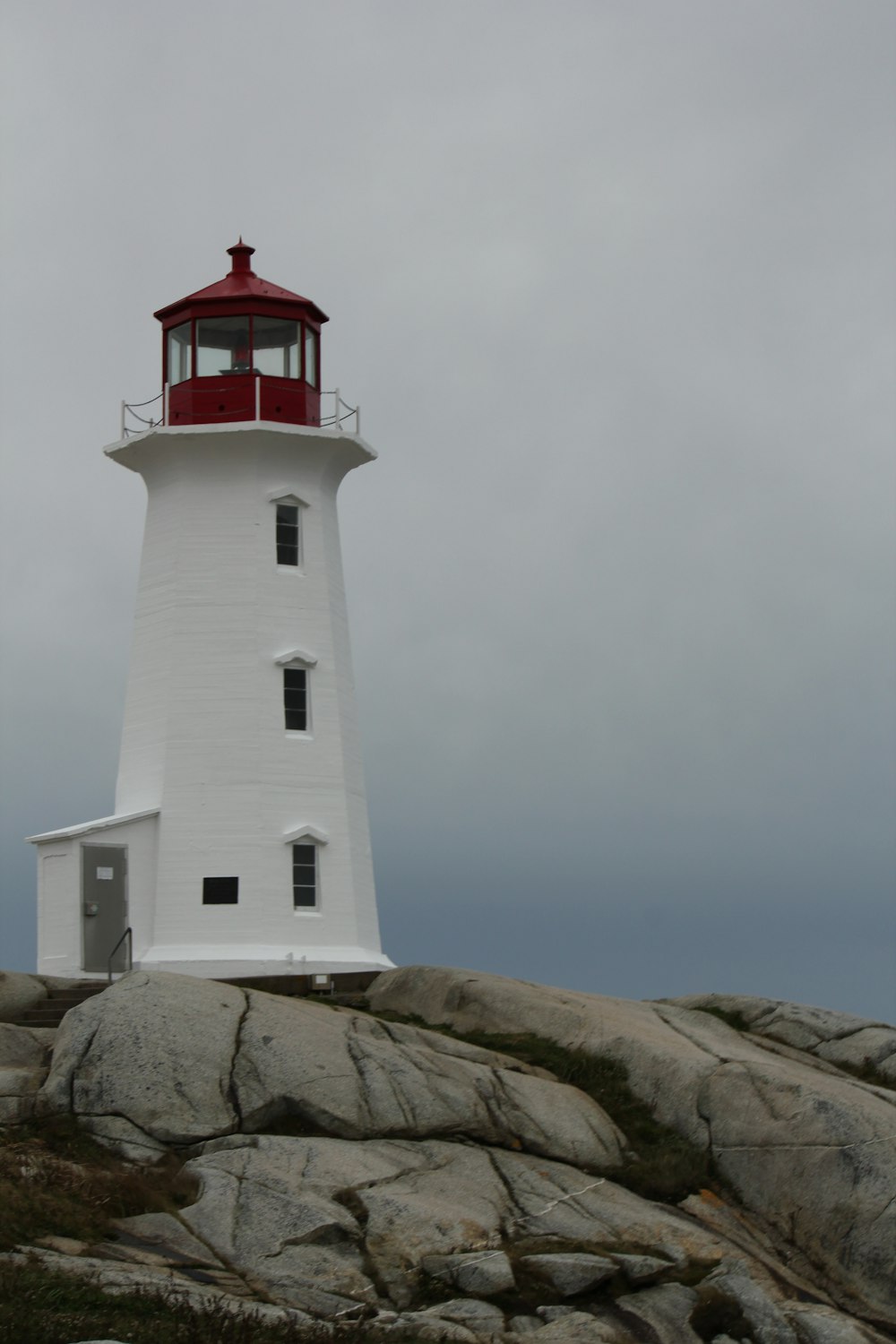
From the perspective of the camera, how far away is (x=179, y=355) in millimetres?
35219

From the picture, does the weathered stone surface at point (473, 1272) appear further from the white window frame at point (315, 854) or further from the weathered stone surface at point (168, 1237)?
the white window frame at point (315, 854)

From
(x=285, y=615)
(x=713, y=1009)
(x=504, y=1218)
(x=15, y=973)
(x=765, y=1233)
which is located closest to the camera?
(x=504, y=1218)

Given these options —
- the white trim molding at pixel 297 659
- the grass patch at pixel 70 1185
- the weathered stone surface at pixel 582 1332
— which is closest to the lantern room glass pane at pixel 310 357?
the white trim molding at pixel 297 659

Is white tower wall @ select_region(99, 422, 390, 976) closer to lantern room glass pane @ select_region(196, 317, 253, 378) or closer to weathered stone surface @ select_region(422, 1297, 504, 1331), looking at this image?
lantern room glass pane @ select_region(196, 317, 253, 378)

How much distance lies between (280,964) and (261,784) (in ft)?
10.8

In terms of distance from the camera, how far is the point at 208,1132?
2262 centimetres

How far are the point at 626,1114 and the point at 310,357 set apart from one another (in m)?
16.4

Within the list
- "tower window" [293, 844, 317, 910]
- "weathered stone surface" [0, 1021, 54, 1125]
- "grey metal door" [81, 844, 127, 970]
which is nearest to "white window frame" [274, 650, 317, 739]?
"tower window" [293, 844, 317, 910]

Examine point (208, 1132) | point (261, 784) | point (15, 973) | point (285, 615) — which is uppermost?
point (285, 615)

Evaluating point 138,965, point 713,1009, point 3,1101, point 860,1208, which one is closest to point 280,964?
point 138,965

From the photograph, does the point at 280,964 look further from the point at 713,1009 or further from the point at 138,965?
the point at 713,1009

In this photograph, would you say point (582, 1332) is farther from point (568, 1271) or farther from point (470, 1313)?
point (470, 1313)

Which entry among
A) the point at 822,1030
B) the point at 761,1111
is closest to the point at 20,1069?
the point at 761,1111

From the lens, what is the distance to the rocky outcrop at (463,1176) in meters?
19.8
